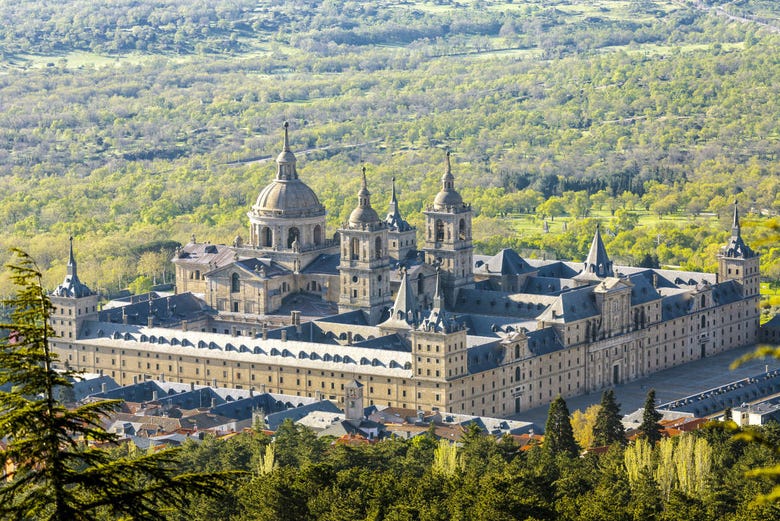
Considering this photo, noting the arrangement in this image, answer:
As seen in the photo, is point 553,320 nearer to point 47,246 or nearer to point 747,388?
point 747,388

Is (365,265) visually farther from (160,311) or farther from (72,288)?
(72,288)

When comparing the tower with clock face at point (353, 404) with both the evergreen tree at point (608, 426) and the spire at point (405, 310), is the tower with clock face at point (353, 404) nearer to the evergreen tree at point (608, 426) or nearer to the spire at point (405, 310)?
the evergreen tree at point (608, 426)

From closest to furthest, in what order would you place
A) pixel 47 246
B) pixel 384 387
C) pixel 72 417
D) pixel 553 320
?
pixel 72 417, pixel 384 387, pixel 553 320, pixel 47 246

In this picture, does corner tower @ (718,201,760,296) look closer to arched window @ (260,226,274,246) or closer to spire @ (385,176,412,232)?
spire @ (385,176,412,232)

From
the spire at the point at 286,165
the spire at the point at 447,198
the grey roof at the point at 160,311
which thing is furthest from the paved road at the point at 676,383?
the grey roof at the point at 160,311

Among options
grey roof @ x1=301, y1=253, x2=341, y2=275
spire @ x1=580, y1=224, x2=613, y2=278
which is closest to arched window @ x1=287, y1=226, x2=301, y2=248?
grey roof @ x1=301, y1=253, x2=341, y2=275

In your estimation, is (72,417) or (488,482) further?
(488,482)

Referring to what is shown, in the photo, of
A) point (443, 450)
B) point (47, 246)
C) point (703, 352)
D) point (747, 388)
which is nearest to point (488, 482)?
point (443, 450)
